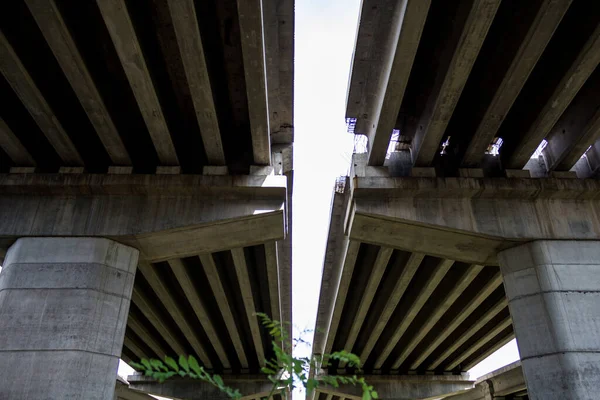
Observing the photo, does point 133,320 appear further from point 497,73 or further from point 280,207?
point 497,73

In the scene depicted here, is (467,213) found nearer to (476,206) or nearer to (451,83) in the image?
(476,206)

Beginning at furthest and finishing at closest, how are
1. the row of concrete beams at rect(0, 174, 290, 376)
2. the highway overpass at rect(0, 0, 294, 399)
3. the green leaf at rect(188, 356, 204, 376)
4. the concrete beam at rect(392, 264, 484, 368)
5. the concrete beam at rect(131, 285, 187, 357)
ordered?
the concrete beam at rect(131, 285, 187, 357) → the concrete beam at rect(392, 264, 484, 368) → the row of concrete beams at rect(0, 174, 290, 376) → the highway overpass at rect(0, 0, 294, 399) → the green leaf at rect(188, 356, 204, 376)

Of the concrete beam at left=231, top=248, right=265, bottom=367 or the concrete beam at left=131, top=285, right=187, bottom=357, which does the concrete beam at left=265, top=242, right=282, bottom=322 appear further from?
the concrete beam at left=131, top=285, right=187, bottom=357

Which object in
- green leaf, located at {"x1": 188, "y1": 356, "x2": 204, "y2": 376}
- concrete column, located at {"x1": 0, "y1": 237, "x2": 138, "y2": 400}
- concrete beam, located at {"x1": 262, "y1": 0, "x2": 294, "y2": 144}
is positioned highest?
concrete beam, located at {"x1": 262, "y1": 0, "x2": 294, "y2": 144}

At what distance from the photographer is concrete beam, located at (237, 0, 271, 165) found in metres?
7.08

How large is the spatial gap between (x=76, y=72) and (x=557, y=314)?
9.85m

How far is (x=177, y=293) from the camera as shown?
17.2 metres

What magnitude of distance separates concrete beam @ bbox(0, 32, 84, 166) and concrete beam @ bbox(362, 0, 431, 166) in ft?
19.6

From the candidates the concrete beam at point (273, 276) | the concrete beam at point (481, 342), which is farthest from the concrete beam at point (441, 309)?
the concrete beam at point (273, 276)

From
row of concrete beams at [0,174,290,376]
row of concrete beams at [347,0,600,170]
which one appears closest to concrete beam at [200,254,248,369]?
row of concrete beams at [0,174,290,376]

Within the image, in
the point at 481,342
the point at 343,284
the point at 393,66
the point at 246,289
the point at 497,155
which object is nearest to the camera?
the point at 393,66

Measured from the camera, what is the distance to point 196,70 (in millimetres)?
8055

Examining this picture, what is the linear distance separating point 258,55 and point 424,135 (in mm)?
3955

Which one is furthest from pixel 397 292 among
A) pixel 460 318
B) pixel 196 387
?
pixel 196 387
